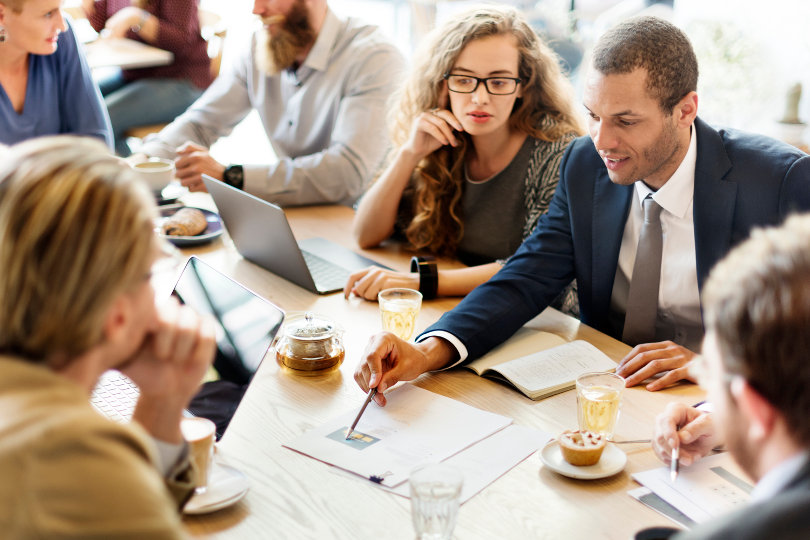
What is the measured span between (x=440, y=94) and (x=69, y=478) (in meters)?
1.84

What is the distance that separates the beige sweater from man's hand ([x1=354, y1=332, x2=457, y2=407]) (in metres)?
0.73

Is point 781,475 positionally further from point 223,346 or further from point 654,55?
point 654,55

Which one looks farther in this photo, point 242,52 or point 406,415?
point 242,52

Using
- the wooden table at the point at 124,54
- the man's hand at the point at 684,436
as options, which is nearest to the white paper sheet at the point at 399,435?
the man's hand at the point at 684,436

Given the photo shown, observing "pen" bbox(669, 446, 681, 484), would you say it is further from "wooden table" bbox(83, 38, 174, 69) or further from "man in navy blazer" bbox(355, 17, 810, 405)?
"wooden table" bbox(83, 38, 174, 69)

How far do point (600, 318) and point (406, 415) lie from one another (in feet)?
2.43

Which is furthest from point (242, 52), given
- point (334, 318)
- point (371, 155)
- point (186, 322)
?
point (186, 322)

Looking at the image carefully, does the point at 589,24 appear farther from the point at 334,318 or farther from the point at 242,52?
the point at 334,318

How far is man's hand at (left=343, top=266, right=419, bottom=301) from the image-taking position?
1.88 meters

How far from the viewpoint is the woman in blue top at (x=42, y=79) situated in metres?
2.30

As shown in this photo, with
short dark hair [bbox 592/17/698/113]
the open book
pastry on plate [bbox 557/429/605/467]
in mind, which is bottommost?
the open book

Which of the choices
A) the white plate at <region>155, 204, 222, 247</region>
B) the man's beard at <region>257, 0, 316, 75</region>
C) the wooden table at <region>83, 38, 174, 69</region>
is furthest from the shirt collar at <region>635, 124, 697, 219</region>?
the wooden table at <region>83, 38, 174, 69</region>

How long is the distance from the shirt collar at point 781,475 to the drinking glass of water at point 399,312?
978 mm

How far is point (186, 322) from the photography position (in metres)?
0.97
